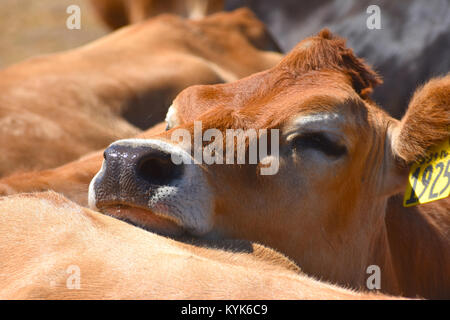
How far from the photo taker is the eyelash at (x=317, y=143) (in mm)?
2799

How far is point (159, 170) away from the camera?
2545 millimetres

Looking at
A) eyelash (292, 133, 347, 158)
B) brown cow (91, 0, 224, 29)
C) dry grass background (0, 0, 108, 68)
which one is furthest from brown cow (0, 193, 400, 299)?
dry grass background (0, 0, 108, 68)

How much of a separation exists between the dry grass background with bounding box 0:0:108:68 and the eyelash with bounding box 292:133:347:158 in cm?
690

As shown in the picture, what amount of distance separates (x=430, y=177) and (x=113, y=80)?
381cm

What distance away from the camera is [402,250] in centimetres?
340

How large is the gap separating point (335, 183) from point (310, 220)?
177 mm

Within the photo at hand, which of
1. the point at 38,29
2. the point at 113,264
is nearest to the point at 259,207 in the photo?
the point at 113,264

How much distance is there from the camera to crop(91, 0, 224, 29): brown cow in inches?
338

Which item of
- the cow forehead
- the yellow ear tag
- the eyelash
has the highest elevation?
the cow forehead
